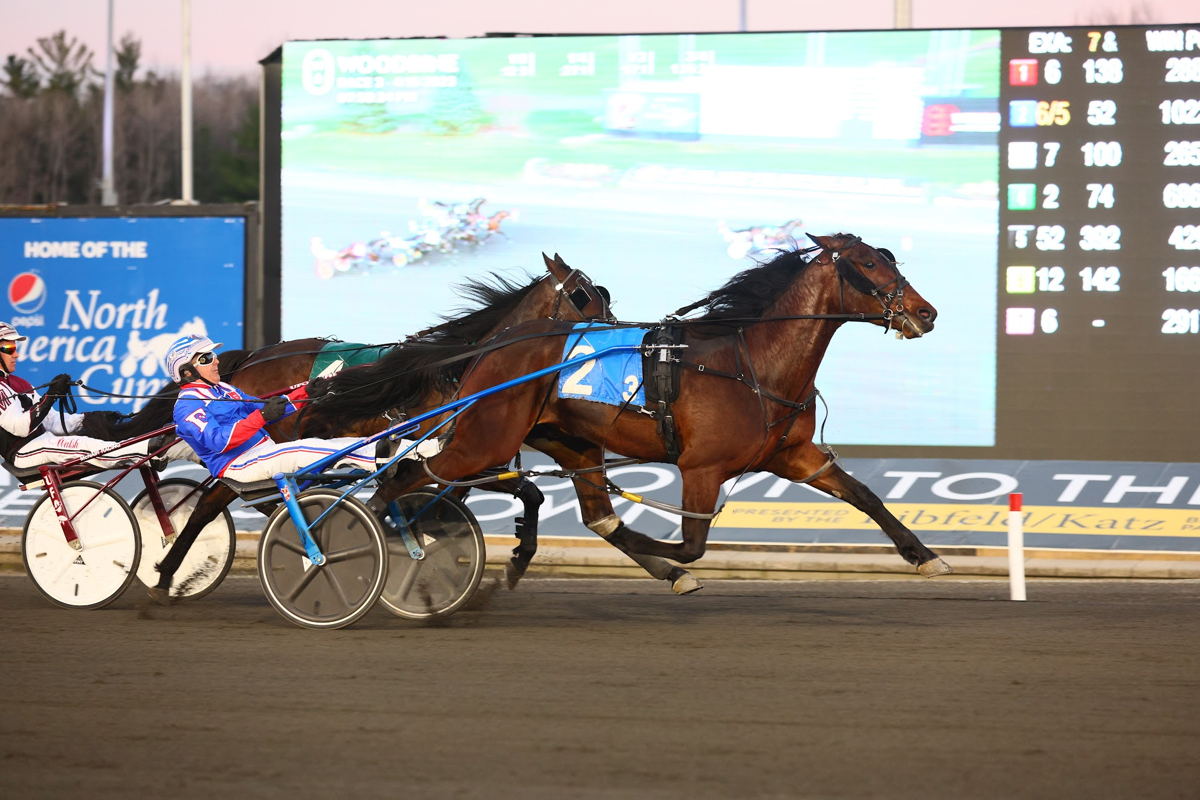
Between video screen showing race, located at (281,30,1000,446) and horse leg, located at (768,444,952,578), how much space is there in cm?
374

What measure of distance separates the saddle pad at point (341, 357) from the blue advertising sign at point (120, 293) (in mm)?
4127

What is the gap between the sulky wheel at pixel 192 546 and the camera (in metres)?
8.06

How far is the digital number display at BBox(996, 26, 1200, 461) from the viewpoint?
1098 centimetres

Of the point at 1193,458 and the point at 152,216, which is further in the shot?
the point at 152,216

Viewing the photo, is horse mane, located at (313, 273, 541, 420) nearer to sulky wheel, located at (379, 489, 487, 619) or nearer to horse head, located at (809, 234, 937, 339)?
sulky wheel, located at (379, 489, 487, 619)

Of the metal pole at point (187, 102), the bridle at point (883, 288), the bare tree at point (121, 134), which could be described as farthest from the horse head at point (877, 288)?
the bare tree at point (121, 134)

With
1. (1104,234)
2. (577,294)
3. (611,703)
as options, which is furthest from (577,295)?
(1104,234)

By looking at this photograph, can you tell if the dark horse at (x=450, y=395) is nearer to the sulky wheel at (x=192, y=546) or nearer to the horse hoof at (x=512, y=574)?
the horse hoof at (x=512, y=574)

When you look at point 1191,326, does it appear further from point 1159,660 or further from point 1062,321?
point 1159,660

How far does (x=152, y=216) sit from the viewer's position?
13.2 m

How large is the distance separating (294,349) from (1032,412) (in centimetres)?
544

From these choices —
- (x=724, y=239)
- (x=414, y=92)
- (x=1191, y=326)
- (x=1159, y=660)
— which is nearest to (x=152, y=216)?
(x=414, y=92)

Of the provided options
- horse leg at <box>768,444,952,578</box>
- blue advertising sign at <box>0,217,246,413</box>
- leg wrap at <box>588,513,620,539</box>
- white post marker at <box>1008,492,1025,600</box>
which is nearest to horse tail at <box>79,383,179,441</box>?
leg wrap at <box>588,513,620,539</box>

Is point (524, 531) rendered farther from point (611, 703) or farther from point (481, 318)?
point (611, 703)
